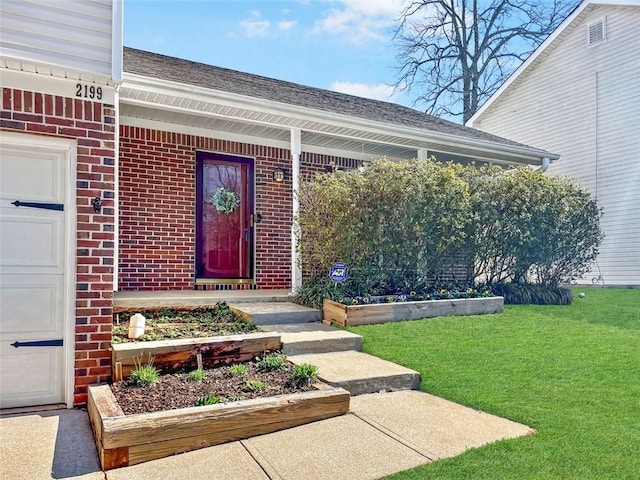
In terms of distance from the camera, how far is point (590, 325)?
18.9 feet

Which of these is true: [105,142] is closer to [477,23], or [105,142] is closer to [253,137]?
[253,137]

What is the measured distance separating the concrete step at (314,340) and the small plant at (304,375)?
2.55ft

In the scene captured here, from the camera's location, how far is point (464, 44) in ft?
65.2

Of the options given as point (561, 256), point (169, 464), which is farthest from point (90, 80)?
point (561, 256)

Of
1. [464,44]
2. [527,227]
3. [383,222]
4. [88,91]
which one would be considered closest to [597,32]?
[527,227]

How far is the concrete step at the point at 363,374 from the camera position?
3.66 meters

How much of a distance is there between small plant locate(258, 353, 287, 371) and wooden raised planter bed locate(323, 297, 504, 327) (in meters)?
1.53

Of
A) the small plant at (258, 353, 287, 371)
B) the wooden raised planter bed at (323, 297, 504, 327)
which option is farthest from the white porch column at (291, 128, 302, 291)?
the small plant at (258, 353, 287, 371)

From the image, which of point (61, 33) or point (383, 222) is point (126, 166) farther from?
point (383, 222)

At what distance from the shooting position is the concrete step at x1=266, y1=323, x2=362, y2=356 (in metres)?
4.41

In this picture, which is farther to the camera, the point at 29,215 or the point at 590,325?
the point at 590,325

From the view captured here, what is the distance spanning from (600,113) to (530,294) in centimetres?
652

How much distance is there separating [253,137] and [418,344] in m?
4.34

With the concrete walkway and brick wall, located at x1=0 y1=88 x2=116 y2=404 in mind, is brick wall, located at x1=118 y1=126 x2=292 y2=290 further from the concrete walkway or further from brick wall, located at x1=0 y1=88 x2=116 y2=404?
the concrete walkway
